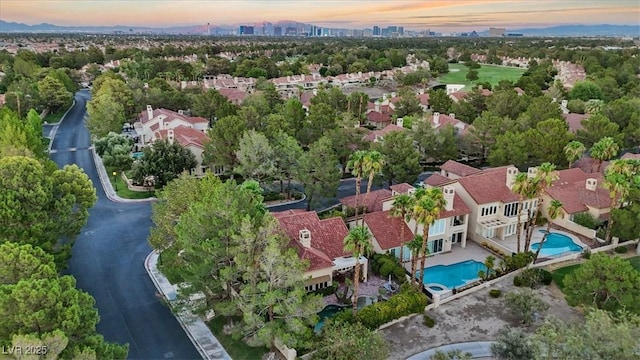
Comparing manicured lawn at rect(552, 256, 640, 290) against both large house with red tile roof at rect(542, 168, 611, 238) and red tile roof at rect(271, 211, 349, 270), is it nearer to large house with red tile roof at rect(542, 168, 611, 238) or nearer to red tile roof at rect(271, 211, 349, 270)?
large house with red tile roof at rect(542, 168, 611, 238)

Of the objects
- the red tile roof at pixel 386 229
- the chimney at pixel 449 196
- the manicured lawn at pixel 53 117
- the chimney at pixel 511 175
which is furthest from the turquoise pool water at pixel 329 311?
the manicured lawn at pixel 53 117

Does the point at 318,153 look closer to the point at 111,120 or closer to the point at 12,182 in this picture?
the point at 12,182

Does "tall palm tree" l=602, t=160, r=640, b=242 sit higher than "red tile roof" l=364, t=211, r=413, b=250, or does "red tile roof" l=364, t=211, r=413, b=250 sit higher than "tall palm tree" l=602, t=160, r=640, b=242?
"tall palm tree" l=602, t=160, r=640, b=242

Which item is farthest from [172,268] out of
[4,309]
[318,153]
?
[318,153]

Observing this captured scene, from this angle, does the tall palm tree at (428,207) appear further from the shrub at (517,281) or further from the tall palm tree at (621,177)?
the tall palm tree at (621,177)

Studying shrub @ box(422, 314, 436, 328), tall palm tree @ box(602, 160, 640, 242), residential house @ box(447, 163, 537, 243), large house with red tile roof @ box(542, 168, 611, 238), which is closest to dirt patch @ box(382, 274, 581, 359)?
shrub @ box(422, 314, 436, 328)
